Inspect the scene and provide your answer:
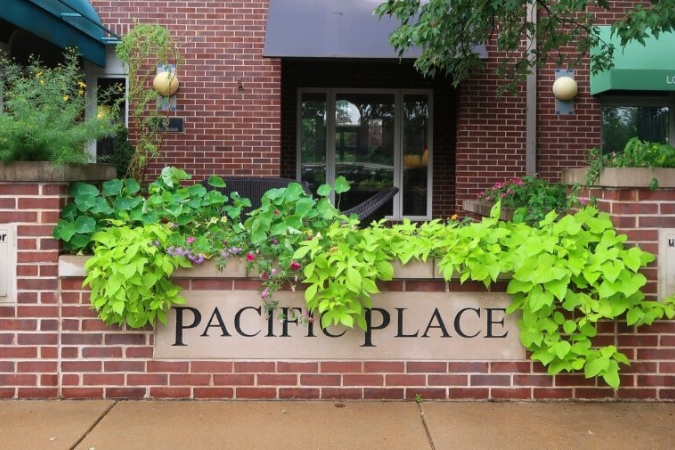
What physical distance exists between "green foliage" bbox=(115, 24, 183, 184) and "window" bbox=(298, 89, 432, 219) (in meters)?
2.27

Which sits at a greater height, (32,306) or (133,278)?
(133,278)

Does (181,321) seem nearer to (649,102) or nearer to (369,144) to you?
(369,144)

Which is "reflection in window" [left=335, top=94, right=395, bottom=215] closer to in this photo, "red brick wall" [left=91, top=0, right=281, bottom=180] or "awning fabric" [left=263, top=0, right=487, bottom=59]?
"red brick wall" [left=91, top=0, right=281, bottom=180]

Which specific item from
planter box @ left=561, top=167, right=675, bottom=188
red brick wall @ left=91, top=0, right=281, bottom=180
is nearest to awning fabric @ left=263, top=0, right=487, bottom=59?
red brick wall @ left=91, top=0, right=281, bottom=180

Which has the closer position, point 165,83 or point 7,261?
point 7,261


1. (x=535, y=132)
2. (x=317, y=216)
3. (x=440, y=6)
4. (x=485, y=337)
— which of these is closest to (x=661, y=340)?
(x=485, y=337)

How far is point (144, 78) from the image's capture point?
891 centimetres

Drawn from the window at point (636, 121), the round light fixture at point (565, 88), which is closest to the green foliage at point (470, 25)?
the round light fixture at point (565, 88)

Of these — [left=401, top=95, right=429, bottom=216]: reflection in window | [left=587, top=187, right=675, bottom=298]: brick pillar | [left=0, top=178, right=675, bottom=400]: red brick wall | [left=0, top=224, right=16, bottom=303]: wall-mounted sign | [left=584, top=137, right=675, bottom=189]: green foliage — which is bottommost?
[left=0, top=178, right=675, bottom=400]: red brick wall

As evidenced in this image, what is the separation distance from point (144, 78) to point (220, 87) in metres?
0.93

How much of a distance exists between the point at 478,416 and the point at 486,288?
2.48 feet

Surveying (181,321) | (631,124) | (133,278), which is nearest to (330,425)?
(181,321)

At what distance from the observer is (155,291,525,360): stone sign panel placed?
442cm

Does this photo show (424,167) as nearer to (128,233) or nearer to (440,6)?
(440,6)
